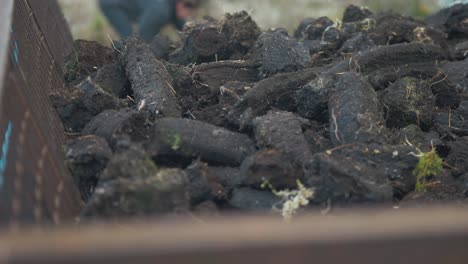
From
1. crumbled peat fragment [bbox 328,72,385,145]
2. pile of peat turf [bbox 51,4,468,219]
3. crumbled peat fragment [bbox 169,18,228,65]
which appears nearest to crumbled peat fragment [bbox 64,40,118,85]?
pile of peat turf [bbox 51,4,468,219]

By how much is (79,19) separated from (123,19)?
0.93m

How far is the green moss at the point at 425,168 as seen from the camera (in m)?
2.33

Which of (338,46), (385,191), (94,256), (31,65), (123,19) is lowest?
(94,256)

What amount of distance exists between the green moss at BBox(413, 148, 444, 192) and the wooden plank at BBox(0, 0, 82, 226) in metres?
1.08

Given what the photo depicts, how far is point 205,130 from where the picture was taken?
248 cm

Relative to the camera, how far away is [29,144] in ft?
6.53

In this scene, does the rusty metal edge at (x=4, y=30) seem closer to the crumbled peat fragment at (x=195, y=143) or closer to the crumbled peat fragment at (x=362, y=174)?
the crumbled peat fragment at (x=195, y=143)

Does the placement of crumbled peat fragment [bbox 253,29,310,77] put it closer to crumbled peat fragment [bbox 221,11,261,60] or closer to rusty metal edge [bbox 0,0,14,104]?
crumbled peat fragment [bbox 221,11,261,60]

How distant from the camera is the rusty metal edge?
187cm

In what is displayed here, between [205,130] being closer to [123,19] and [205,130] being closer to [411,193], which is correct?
[411,193]

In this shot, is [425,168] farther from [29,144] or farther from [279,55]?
[29,144]

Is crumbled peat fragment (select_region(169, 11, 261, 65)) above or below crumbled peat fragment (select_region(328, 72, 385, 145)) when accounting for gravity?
above

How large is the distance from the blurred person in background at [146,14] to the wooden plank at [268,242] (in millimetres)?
4990

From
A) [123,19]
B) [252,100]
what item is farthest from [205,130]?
[123,19]
